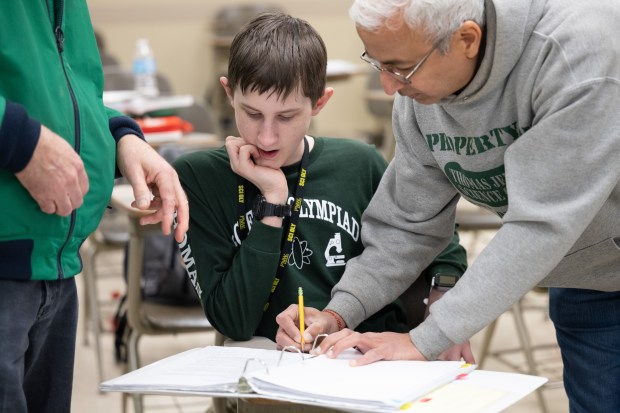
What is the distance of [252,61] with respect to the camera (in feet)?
5.39

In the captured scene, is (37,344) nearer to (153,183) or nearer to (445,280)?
(153,183)

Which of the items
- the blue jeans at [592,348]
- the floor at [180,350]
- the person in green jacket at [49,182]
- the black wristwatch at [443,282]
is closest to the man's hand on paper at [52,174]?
the person in green jacket at [49,182]

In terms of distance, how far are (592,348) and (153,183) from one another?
90 centimetres

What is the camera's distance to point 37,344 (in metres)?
1.29

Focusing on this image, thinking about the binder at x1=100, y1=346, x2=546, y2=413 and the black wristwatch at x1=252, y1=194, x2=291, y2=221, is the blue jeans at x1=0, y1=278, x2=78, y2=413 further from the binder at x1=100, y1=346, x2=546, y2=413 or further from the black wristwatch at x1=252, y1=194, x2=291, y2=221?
the black wristwatch at x1=252, y1=194, x2=291, y2=221

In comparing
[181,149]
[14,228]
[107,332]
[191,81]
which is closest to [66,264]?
[14,228]

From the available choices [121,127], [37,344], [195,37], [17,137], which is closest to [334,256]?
[121,127]

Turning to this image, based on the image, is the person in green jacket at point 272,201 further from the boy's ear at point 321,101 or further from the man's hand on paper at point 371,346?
the man's hand on paper at point 371,346

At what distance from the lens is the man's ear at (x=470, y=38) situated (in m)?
1.32

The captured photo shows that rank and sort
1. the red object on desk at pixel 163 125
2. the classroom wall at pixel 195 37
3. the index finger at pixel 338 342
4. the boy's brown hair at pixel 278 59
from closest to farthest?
the index finger at pixel 338 342, the boy's brown hair at pixel 278 59, the red object on desk at pixel 163 125, the classroom wall at pixel 195 37

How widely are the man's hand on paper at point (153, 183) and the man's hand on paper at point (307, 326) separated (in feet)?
0.95

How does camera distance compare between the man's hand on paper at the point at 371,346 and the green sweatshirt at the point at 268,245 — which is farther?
the green sweatshirt at the point at 268,245

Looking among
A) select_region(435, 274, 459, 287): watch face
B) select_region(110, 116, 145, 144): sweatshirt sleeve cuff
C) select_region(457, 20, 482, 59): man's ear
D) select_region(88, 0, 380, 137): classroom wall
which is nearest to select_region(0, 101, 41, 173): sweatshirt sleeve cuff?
select_region(110, 116, 145, 144): sweatshirt sleeve cuff

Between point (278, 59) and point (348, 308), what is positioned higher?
point (278, 59)
